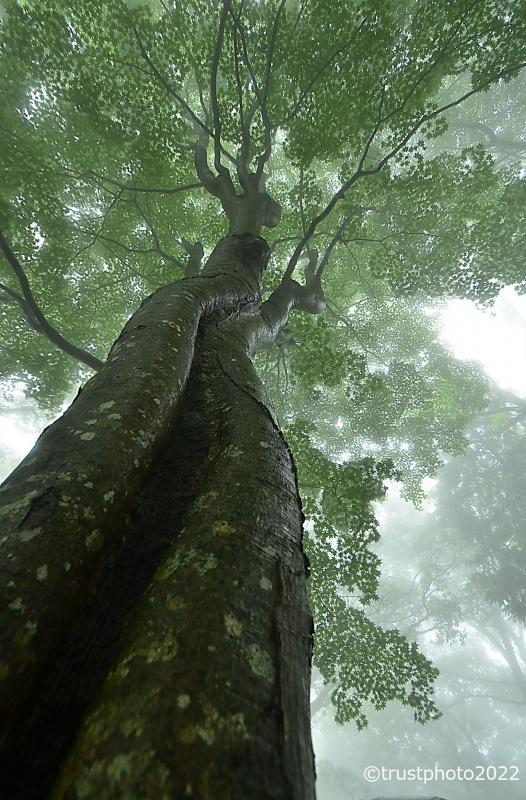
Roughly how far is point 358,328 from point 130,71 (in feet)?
29.6

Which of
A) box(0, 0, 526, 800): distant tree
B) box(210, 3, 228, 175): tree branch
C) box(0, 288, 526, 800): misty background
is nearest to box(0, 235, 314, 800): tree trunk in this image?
box(0, 0, 526, 800): distant tree

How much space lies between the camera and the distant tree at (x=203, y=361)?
0.93m

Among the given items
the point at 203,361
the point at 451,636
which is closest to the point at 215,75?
the point at 203,361

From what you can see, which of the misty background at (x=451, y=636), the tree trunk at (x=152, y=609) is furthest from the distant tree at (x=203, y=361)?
the misty background at (x=451, y=636)

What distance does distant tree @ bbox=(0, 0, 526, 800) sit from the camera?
0.93 m

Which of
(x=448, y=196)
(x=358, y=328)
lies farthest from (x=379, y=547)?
(x=448, y=196)

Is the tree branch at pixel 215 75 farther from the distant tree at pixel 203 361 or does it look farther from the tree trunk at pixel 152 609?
the tree trunk at pixel 152 609

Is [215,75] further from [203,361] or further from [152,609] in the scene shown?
[152,609]

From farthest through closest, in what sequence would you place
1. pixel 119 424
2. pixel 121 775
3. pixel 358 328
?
1. pixel 358 328
2. pixel 119 424
3. pixel 121 775

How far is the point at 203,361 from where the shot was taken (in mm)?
2914

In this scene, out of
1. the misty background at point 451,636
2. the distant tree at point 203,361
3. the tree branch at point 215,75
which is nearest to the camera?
the distant tree at point 203,361

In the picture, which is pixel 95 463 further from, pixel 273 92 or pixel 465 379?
pixel 465 379

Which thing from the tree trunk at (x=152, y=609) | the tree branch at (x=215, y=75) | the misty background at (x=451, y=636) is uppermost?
the misty background at (x=451, y=636)

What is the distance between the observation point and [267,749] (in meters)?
0.79
